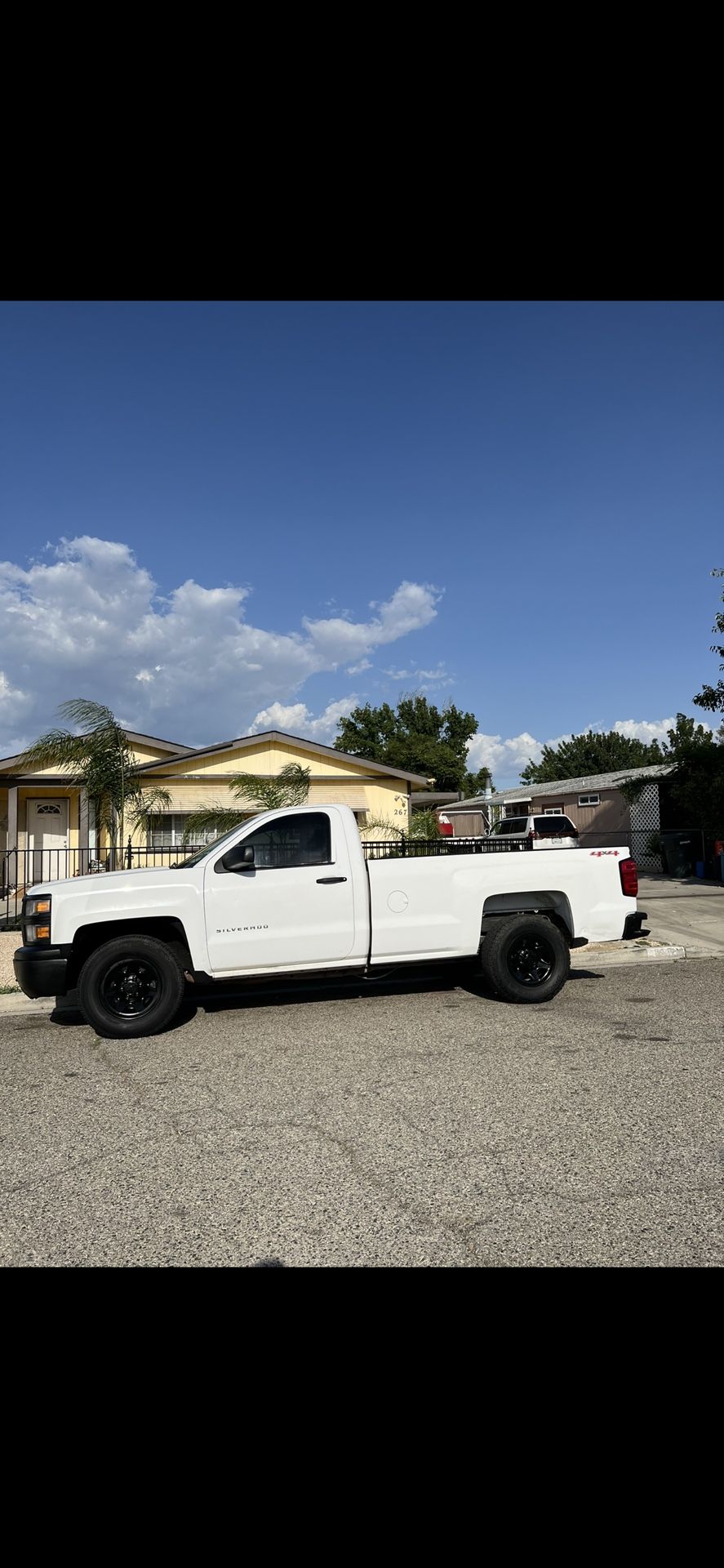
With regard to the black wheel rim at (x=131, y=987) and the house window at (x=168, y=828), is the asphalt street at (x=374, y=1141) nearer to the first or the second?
the black wheel rim at (x=131, y=987)

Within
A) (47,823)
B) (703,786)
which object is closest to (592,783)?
(703,786)

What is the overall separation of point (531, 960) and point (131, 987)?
360 centimetres

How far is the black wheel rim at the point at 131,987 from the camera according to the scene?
710 centimetres

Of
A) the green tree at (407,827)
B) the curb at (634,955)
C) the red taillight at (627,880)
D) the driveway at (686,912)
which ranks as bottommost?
the curb at (634,955)

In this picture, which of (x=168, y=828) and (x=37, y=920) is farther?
(x=168, y=828)

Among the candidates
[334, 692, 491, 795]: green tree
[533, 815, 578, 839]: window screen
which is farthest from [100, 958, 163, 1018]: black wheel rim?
[334, 692, 491, 795]: green tree

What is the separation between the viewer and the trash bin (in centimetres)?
2208

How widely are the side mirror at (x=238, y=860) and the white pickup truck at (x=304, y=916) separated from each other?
0.04ft

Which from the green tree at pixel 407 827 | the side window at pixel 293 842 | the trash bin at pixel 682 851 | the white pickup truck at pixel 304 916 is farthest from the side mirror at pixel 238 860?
the trash bin at pixel 682 851

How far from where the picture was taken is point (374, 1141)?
448cm

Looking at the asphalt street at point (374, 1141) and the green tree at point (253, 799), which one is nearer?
the asphalt street at point (374, 1141)

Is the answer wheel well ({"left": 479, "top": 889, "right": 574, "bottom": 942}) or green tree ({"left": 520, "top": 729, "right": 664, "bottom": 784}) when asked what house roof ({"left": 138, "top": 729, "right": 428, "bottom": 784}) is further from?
green tree ({"left": 520, "top": 729, "right": 664, "bottom": 784})

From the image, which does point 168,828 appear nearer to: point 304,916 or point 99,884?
point 99,884

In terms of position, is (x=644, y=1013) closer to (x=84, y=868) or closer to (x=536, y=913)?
(x=536, y=913)
